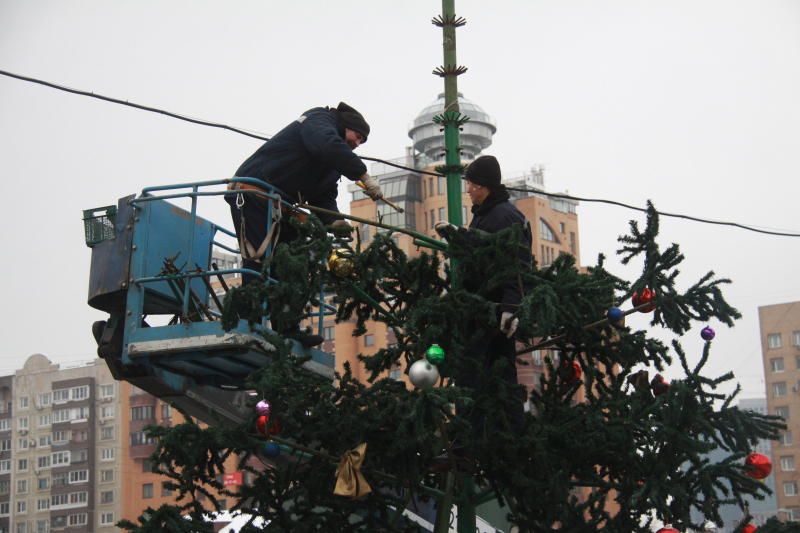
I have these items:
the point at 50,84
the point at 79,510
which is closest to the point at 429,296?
the point at 50,84

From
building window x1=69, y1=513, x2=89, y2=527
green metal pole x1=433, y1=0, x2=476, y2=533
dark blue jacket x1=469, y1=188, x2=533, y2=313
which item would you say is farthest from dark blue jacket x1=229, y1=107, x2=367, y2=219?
building window x1=69, y1=513, x2=89, y2=527

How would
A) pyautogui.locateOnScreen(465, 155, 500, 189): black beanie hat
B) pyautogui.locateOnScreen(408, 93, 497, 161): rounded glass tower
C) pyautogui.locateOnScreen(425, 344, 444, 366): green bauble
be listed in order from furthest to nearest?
1. pyautogui.locateOnScreen(408, 93, 497, 161): rounded glass tower
2. pyautogui.locateOnScreen(465, 155, 500, 189): black beanie hat
3. pyautogui.locateOnScreen(425, 344, 444, 366): green bauble

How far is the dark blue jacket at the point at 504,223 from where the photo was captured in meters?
7.91

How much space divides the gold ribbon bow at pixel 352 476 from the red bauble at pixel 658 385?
1980 mm

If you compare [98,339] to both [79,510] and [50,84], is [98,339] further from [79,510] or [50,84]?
[79,510]

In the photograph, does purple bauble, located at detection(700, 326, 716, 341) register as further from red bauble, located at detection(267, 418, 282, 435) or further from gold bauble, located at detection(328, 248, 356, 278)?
red bauble, located at detection(267, 418, 282, 435)

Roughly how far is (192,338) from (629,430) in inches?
120

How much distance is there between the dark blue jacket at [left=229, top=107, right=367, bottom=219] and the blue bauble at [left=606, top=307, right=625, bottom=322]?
8.28 ft

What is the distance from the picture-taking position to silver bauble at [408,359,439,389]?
23.0 feet

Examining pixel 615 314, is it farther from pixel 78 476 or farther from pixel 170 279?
pixel 78 476

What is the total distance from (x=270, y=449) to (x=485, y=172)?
243cm

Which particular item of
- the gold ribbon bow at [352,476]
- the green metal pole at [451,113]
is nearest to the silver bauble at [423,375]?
the gold ribbon bow at [352,476]

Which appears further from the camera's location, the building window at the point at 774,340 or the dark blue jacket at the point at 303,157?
the building window at the point at 774,340

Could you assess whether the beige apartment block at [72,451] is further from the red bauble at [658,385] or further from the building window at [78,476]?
the red bauble at [658,385]
